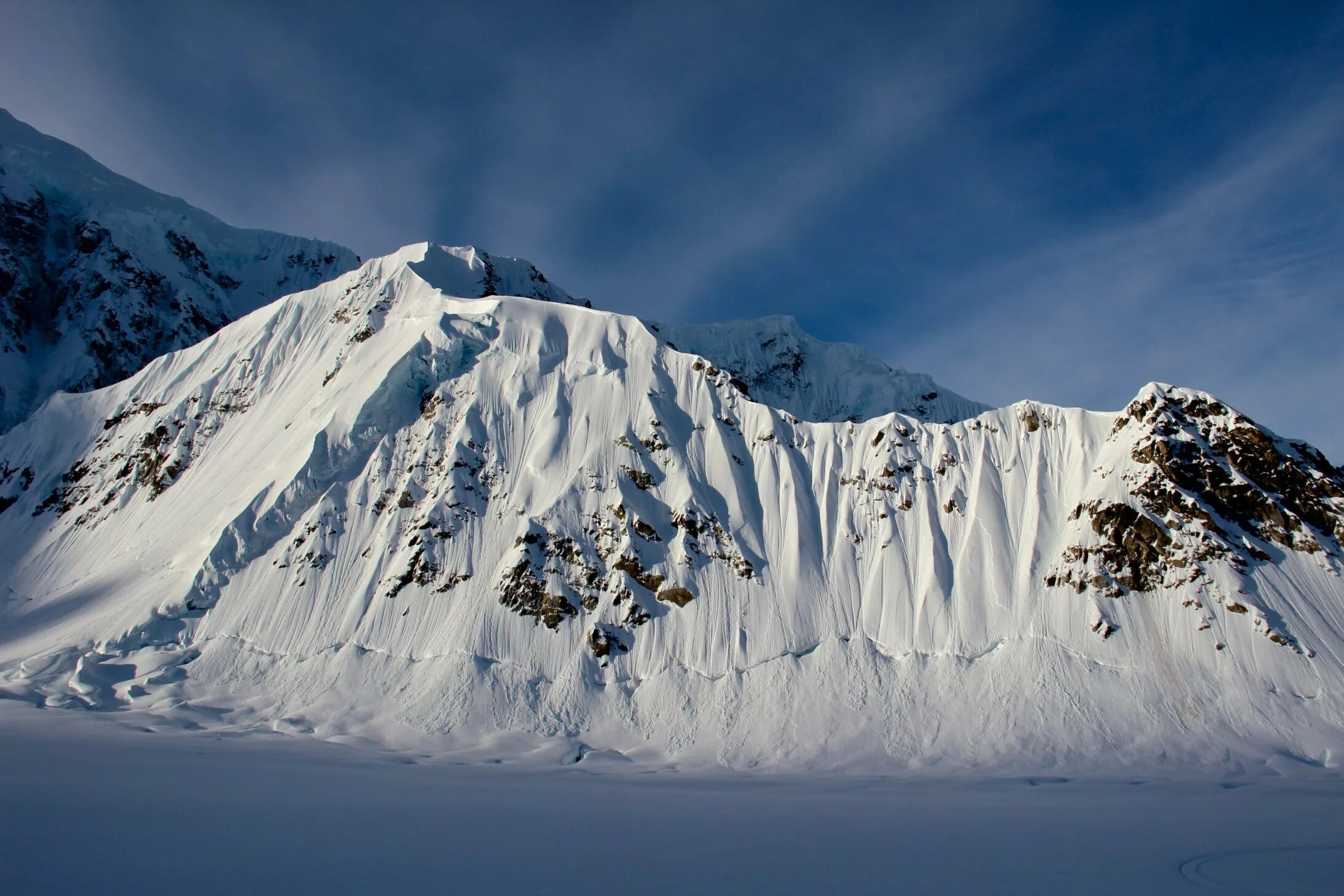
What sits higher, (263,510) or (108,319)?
(108,319)

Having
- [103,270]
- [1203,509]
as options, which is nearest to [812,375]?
[1203,509]

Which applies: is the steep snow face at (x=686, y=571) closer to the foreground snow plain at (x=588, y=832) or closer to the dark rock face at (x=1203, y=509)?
the dark rock face at (x=1203, y=509)

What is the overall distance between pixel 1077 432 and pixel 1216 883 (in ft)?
143

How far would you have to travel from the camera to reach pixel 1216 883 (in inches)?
642

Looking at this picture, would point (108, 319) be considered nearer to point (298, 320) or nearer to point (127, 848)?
point (298, 320)

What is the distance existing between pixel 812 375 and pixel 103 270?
326ft

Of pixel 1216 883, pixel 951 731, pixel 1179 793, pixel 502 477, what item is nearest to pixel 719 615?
pixel 951 731

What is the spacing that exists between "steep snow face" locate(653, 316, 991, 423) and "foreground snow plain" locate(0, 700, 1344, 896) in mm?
78501

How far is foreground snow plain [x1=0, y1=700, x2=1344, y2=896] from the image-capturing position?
1449 centimetres

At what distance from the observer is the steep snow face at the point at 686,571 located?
4125cm

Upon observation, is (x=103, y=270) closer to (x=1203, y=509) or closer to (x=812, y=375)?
(x=812, y=375)

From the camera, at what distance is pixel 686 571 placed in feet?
165

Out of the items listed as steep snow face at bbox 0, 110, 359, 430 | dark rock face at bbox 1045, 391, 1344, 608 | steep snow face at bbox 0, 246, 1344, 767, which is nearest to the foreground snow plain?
steep snow face at bbox 0, 246, 1344, 767

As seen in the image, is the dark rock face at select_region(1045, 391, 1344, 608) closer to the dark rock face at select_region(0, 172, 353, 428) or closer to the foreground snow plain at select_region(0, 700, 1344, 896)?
the foreground snow plain at select_region(0, 700, 1344, 896)
